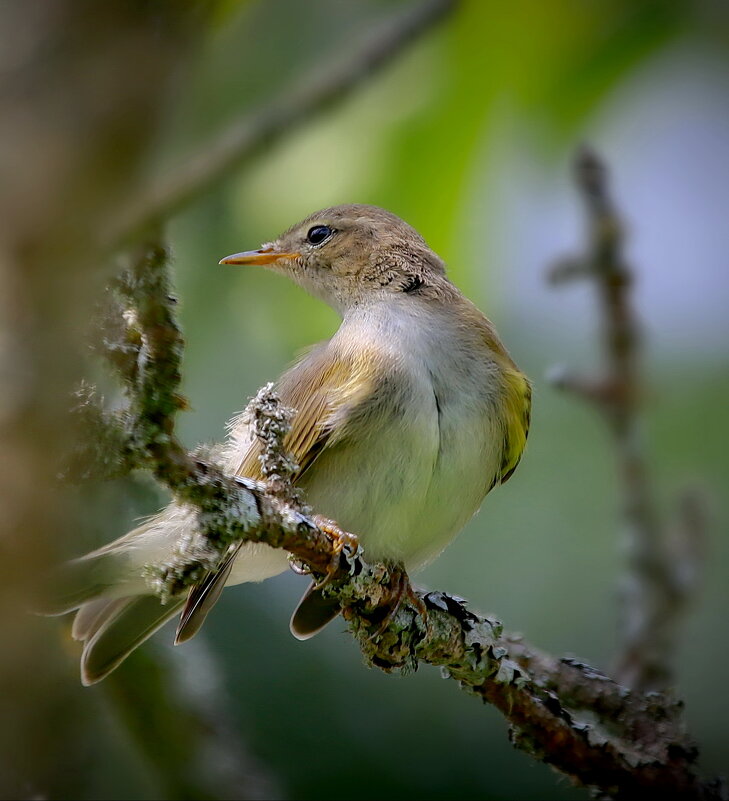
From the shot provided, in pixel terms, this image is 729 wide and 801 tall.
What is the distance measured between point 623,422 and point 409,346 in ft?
3.81

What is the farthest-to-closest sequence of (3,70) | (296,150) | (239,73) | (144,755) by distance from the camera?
(239,73) → (296,150) → (144,755) → (3,70)

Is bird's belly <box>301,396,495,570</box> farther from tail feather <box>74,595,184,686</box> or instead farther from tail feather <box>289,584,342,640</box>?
tail feather <box>74,595,184,686</box>

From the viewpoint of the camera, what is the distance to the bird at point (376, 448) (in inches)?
135

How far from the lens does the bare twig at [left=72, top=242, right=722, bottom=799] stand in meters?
1.99

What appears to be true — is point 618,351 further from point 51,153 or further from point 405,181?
point 51,153

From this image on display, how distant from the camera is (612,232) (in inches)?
165

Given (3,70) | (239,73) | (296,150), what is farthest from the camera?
(239,73)

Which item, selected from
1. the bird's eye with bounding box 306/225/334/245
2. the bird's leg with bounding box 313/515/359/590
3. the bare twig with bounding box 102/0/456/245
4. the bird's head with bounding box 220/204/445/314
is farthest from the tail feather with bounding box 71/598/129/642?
the bird's eye with bounding box 306/225/334/245

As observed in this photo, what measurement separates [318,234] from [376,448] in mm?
1541

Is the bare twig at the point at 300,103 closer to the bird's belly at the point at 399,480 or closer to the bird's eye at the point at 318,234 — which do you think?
the bird's belly at the point at 399,480

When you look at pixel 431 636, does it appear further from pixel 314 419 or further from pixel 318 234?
pixel 318 234

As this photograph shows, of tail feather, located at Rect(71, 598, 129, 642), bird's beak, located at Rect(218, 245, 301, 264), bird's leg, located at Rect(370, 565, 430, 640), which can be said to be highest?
bird's beak, located at Rect(218, 245, 301, 264)

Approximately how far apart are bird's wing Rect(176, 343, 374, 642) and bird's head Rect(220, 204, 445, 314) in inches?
24.4

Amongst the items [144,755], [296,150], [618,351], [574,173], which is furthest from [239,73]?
[144,755]
